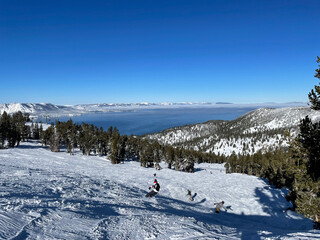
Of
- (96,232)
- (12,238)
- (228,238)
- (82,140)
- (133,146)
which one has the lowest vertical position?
(133,146)

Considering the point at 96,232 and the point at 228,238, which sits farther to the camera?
the point at 228,238

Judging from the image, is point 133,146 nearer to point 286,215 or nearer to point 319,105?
point 286,215

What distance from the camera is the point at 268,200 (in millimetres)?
31219

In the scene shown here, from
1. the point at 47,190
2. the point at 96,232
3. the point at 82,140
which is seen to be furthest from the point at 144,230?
the point at 82,140

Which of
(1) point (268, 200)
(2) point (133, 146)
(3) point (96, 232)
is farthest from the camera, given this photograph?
(2) point (133, 146)

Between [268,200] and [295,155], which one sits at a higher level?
[295,155]

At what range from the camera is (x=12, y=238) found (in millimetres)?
7352

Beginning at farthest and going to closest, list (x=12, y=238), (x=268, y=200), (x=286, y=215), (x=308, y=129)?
(x=268, y=200)
(x=286, y=215)
(x=308, y=129)
(x=12, y=238)

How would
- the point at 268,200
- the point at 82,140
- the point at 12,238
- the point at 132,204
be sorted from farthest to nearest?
the point at 82,140, the point at 268,200, the point at 132,204, the point at 12,238

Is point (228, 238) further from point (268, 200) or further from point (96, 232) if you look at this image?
point (268, 200)

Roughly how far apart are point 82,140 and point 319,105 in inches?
3193

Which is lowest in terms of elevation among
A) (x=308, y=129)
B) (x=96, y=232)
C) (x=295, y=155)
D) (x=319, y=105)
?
(x=96, y=232)

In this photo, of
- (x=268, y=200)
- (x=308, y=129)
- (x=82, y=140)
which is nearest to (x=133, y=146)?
(x=82, y=140)

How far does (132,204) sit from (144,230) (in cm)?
635
